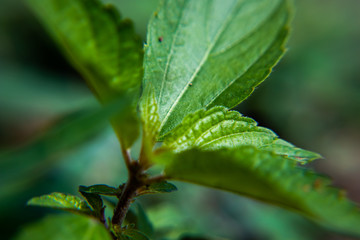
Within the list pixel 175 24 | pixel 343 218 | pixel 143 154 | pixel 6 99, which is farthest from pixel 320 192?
pixel 6 99

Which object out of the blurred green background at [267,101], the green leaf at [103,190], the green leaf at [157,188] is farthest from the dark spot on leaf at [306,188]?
the blurred green background at [267,101]

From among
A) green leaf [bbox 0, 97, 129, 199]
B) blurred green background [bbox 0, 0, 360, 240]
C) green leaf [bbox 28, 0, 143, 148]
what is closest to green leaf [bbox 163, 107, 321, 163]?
green leaf [bbox 28, 0, 143, 148]

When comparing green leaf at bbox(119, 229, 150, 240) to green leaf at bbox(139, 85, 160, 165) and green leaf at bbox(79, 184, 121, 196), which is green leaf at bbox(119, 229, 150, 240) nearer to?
green leaf at bbox(79, 184, 121, 196)

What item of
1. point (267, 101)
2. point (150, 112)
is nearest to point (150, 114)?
point (150, 112)

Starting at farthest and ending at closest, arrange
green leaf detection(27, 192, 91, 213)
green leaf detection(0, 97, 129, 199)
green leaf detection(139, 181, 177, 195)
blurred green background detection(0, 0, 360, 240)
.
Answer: blurred green background detection(0, 0, 360, 240) < green leaf detection(139, 181, 177, 195) < green leaf detection(27, 192, 91, 213) < green leaf detection(0, 97, 129, 199)

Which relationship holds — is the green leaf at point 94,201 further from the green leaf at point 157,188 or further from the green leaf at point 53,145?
the green leaf at point 53,145
